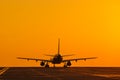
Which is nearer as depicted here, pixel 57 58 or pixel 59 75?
pixel 59 75

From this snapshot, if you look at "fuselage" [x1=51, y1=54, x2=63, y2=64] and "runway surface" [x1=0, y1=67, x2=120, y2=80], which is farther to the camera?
"fuselage" [x1=51, y1=54, x2=63, y2=64]

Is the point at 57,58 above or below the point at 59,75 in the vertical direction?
below

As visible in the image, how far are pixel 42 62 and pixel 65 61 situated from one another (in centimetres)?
844

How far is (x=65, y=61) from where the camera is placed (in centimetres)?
14475

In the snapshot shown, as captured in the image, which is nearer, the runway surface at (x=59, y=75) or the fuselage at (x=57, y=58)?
the runway surface at (x=59, y=75)

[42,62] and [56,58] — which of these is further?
[42,62]

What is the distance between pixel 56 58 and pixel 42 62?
1431 centimetres

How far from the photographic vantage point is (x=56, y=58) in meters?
135

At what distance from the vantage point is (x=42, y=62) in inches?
5846

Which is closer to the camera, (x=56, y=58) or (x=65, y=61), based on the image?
(x=56, y=58)
